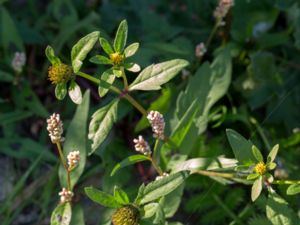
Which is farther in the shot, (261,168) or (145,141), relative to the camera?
(145,141)

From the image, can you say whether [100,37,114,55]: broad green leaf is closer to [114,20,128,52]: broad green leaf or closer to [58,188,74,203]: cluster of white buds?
[114,20,128,52]: broad green leaf

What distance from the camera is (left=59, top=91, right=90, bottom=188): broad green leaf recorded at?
7.03ft

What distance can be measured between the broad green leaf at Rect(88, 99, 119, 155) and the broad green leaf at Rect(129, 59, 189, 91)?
0.09 metres

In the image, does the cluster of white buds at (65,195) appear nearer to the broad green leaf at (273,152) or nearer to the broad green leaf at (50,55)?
the broad green leaf at (50,55)

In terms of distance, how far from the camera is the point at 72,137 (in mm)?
2201

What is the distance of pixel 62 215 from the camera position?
6.46ft

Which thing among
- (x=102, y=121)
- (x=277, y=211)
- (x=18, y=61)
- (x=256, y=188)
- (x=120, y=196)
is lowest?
(x=277, y=211)

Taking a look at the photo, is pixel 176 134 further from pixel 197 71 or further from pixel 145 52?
pixel 145 52

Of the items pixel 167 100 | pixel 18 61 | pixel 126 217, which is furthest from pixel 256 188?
pixel 18 61

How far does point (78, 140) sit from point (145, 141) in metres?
0.29

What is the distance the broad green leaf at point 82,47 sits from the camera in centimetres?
190

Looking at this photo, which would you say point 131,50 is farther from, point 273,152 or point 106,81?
point 273,152

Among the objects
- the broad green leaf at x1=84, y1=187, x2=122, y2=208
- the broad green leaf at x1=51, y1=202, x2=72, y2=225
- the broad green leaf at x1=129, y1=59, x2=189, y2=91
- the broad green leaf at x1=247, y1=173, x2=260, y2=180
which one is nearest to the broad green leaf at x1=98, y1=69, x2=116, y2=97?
the broad green leaf at x1=129, y1=59, x2=189, y2=91

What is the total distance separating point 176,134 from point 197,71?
11.8 inches
